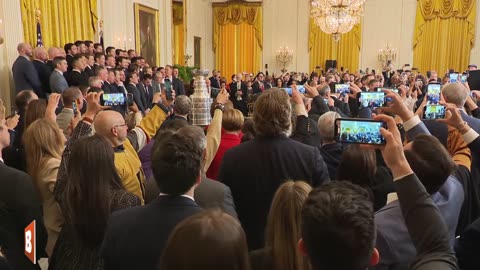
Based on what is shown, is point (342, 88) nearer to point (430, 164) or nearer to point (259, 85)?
point (259, 85)

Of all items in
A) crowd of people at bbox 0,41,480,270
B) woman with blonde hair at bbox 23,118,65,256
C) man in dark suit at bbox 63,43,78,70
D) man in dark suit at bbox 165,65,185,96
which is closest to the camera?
crowd of people at bbox 0,41,480,270

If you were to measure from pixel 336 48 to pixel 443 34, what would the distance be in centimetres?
405

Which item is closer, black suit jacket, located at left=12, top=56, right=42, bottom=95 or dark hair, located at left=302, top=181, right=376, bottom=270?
dark hair, located at left=302, top=181, right=376, bottom=270

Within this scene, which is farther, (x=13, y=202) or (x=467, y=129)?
(x=467, y=129)

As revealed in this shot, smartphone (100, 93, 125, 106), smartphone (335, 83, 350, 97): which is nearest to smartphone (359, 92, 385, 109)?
smartphone (335, 83, 350, 97)

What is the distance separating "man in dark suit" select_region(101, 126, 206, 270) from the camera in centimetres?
155

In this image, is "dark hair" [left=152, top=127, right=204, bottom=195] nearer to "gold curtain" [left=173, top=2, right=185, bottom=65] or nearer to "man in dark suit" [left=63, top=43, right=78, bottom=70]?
"man in dark suit" [left=63, top=43, right=78, bottom=70]

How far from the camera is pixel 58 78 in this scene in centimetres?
720

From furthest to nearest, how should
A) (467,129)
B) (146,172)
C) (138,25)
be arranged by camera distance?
(138,25) < (146,172) < (467,129)

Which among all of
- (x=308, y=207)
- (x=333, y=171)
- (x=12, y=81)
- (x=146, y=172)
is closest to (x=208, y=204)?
(x=308, y=207)

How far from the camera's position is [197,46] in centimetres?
1764

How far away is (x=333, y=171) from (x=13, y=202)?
2030 millimetres

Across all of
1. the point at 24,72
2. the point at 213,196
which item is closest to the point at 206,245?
the point at 213,196

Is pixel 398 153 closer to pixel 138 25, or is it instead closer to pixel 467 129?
pixel 467 129
